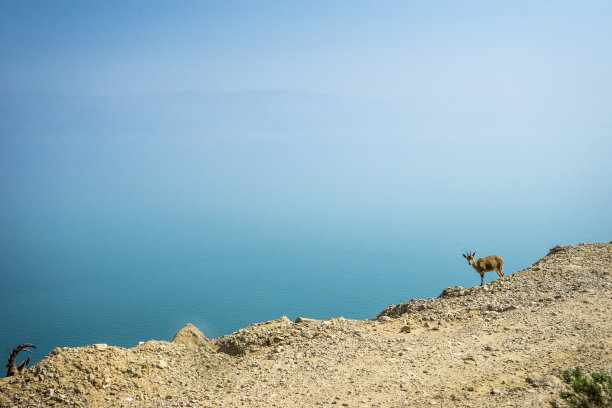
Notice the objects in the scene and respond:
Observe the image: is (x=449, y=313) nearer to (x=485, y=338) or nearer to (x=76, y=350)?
(x=485, y=338)

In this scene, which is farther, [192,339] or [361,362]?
[192,339]

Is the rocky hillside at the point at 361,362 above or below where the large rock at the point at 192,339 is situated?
below

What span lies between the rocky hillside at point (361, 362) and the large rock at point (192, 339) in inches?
1.4

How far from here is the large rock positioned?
12.4m

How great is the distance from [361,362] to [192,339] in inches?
188

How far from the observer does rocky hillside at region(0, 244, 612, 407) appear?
8594mm

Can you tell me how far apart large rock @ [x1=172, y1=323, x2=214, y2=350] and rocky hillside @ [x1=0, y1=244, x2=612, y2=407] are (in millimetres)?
36

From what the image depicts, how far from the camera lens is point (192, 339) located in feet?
41.5

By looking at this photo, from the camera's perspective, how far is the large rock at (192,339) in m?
12.4

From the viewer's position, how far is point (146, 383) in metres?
9.24

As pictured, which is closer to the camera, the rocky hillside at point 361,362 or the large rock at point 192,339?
the rocky hillside at point 361,362

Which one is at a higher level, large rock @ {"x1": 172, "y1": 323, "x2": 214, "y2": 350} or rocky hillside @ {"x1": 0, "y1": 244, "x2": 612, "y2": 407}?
large rock @ {"x1": 172, "y1": 323, "x2": 214, "y2": 350}

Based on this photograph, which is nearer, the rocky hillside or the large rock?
the rocky hillside

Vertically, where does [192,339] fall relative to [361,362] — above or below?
above
